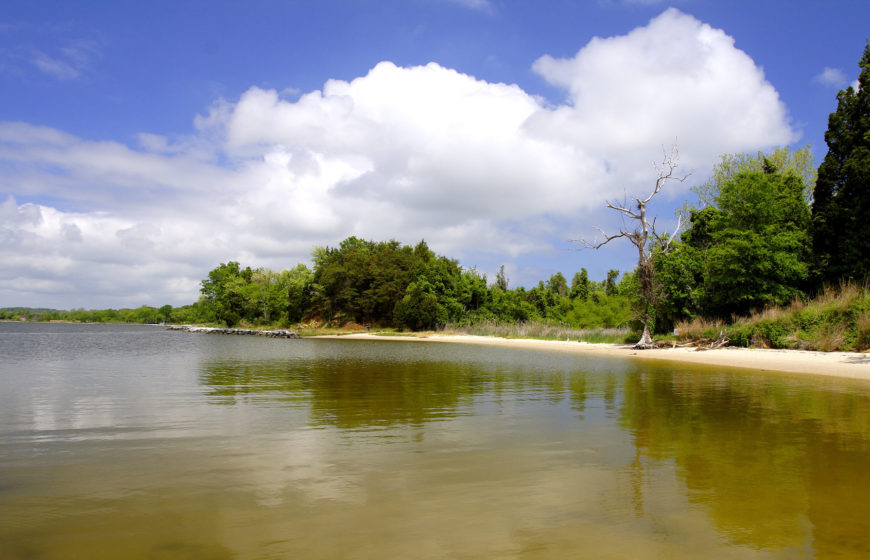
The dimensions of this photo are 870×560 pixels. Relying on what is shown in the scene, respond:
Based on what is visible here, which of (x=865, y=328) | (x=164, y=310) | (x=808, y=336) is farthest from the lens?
(x=164, y=310)

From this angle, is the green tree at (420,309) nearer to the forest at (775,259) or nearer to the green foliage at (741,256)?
the forest at (775,259)

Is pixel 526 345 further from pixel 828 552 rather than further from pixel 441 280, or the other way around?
pixel 828 552

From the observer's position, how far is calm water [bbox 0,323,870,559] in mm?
4172

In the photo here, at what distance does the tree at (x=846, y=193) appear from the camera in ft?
85.2

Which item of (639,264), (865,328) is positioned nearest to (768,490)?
(865,328)

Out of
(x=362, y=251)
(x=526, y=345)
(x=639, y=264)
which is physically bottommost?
(x=526, y=345)

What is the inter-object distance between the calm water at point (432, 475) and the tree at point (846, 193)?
18804mm

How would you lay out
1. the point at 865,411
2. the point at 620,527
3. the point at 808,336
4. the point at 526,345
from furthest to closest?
the point at 526,345 < the point at 808,336 < the point at 865,411 < the point at 620,527

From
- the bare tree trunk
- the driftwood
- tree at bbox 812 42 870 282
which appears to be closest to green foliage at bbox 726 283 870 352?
the driftwood

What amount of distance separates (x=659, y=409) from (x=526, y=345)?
2955cm

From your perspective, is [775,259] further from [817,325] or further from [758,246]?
[817,325]

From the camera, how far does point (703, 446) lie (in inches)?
292

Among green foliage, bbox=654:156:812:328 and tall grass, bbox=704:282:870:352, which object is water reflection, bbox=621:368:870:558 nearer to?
tall grass, bbox=704:282:870:352

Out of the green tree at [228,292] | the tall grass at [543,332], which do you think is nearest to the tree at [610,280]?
the tall grass at [543,332]
